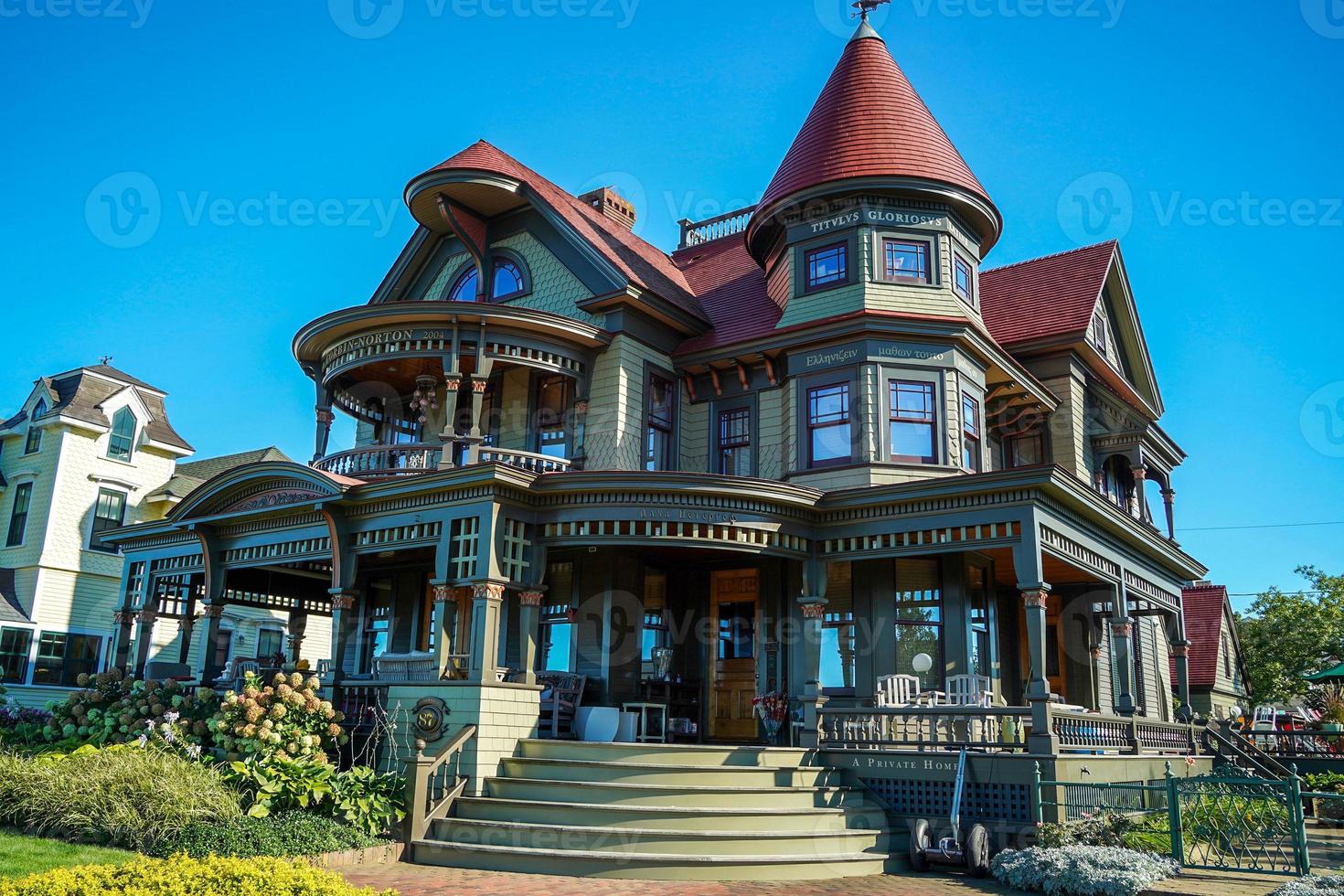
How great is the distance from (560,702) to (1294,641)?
34.4 m

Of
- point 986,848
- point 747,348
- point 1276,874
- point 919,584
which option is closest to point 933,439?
point 919,584

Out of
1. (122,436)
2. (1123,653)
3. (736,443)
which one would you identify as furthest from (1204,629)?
(122,436)

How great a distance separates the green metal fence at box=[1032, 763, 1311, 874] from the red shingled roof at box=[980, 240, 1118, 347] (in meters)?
10.4

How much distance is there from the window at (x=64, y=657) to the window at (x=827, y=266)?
23779 mm

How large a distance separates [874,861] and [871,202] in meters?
11.6

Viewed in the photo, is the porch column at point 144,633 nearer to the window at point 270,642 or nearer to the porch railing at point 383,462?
the porch railing at point 383,462

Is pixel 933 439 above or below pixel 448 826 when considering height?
above

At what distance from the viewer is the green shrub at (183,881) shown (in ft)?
21.5

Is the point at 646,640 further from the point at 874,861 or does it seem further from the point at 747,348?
the point at 874,861

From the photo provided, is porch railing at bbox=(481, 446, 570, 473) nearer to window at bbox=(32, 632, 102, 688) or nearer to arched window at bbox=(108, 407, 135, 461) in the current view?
window at bbox=(32, 632, 102, 688)

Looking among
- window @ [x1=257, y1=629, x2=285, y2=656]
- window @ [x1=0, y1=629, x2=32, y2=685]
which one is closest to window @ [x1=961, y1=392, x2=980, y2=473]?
window @ [x1=257, y1=629, x2=285, y2=656]

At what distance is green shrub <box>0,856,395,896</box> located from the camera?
21.5 feet

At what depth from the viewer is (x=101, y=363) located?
34625 mm

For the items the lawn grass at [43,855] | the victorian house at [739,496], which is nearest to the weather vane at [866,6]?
the victorian house at [739,496]
